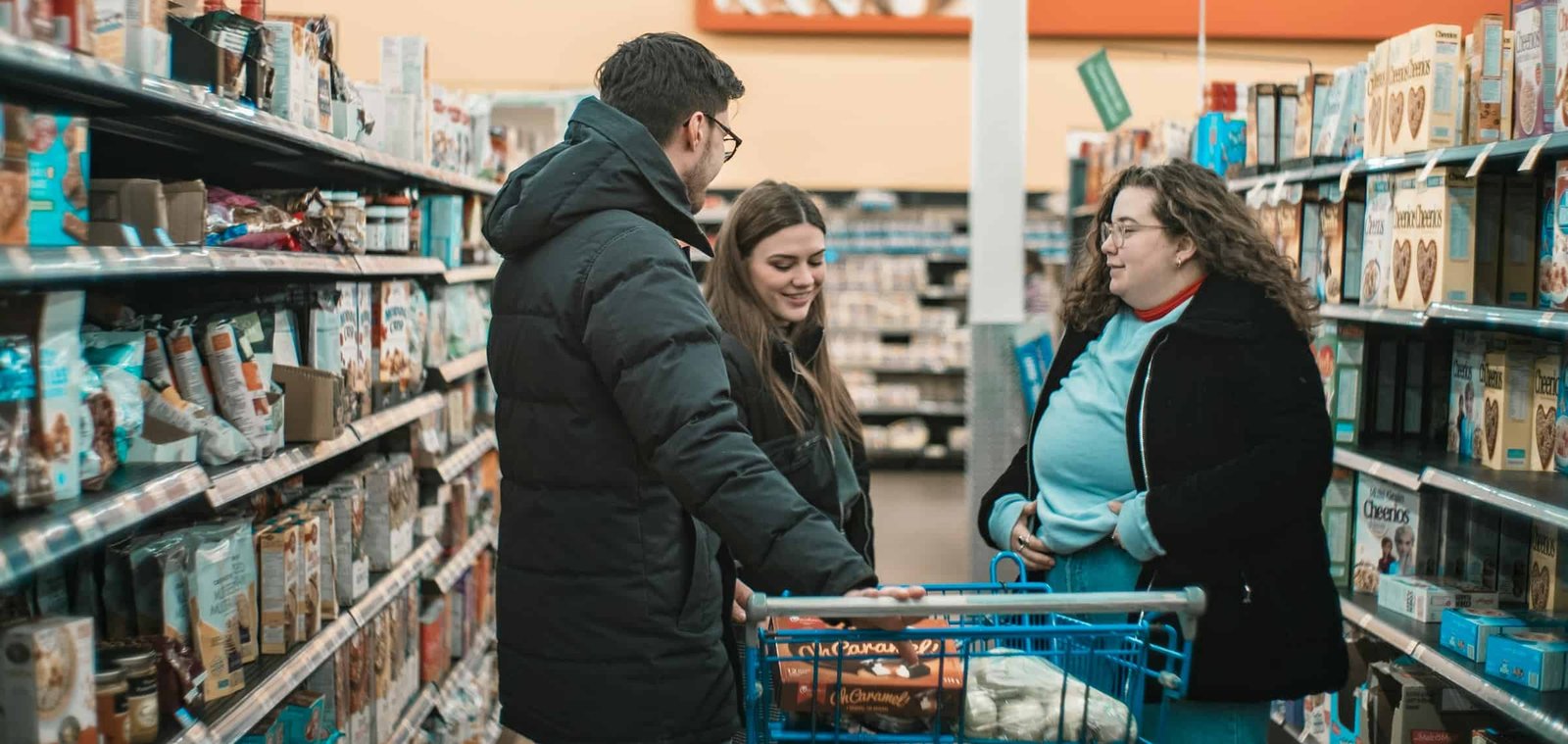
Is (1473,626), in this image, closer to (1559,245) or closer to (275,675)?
(1559,245)

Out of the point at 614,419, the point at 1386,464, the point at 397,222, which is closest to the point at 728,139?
the point at 614,419

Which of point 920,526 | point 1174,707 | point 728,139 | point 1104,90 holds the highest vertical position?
point 1104,90

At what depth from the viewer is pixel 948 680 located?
1815mm

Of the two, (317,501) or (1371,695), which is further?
(1371,695)

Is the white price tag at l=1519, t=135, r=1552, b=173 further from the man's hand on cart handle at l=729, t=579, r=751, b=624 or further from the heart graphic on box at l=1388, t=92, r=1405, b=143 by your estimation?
the man's hand on cart handle at l=729, t=579, r=751, b=624

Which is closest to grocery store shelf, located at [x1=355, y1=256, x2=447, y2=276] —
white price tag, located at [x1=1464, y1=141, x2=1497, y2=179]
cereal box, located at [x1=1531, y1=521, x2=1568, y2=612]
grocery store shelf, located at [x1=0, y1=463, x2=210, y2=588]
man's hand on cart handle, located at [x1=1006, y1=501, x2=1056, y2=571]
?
grocery store shelf, located at [x1=0, y1=463, x2=210, y2=588]

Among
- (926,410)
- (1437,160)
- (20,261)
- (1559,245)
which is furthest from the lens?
(926,410)

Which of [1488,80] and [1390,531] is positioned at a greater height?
[1488,80]

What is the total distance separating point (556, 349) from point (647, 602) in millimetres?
378

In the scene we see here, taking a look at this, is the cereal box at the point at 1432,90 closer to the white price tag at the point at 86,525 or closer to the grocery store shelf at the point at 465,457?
the grocery store shelf at the point at 465,457

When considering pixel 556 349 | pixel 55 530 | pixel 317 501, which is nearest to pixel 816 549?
pixel 556 349

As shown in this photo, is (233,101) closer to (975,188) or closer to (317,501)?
(317,501)

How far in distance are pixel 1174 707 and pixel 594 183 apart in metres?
1.37

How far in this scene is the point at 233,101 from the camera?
2227mm
